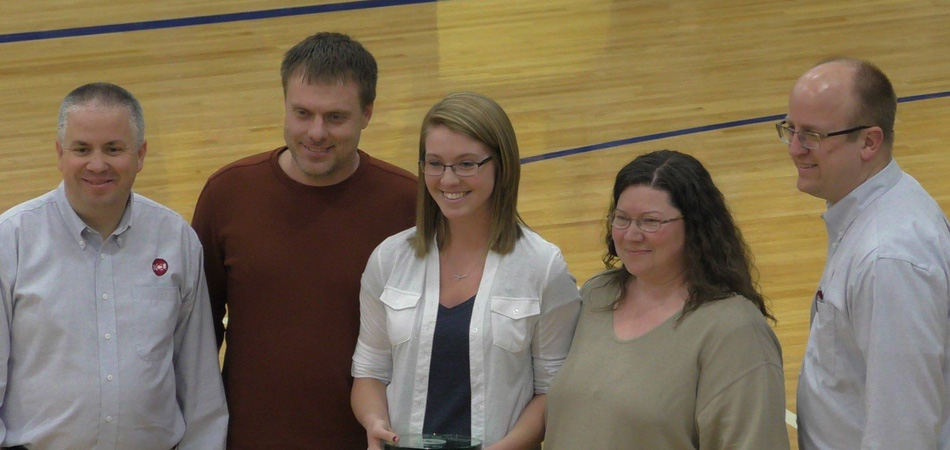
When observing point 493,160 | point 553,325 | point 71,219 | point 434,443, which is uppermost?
point 493,160

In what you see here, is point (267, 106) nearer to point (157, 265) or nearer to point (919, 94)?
point (919, 94)

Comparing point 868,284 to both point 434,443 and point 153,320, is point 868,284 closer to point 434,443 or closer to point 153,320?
point 434,443

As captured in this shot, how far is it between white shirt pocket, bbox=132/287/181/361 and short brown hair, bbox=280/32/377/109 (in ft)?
1.92

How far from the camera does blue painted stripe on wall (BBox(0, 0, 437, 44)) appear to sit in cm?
822

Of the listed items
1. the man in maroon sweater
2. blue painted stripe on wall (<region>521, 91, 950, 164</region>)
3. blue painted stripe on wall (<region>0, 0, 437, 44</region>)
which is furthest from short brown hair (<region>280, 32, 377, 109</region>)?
blue painted stripe on wall (<region>0, 0, 437, 44</region>)

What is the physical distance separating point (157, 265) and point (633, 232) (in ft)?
3.59

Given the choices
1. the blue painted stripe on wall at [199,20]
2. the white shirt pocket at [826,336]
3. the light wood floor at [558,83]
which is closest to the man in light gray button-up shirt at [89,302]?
the white shirt pocket at [826,336]

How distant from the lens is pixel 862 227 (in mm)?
2449

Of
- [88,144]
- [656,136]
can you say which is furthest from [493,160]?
[656,136]

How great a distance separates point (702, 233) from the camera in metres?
2.55

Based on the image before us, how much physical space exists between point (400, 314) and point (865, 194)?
1.02 meters

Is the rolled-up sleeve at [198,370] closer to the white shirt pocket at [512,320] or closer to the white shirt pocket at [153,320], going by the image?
the white shirt pocket at [153,320]

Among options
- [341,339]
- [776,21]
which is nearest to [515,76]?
[776,21]

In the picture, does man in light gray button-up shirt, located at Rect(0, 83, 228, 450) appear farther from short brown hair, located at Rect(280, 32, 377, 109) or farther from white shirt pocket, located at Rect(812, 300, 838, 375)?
white shirt pocket, located at Rect(812, 300, 838, 375)
